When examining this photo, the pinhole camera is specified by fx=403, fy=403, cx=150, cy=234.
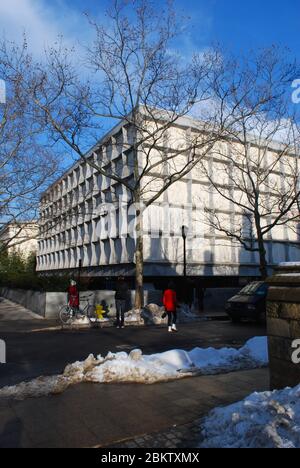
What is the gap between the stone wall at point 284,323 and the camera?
477 cm

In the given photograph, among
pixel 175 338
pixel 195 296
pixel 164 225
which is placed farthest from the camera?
pixel 164 225

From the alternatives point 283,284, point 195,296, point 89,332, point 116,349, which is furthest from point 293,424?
point 195,296

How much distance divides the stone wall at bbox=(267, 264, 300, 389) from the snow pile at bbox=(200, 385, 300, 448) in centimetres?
59

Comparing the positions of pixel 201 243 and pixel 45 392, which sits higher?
pixel 201 243

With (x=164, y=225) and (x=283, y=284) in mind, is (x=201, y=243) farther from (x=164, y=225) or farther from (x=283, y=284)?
(x=283, y=284)

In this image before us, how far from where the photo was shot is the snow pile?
355cm

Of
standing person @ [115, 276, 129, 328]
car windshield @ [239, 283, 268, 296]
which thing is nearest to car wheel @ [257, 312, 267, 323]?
→ car windshield @ [239, 283, 268, 296]

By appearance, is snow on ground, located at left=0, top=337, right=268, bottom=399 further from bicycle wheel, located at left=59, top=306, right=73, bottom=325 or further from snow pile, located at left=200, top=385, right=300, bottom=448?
bicycle wheel, located at left=59, top=306, right=73, bottom=325

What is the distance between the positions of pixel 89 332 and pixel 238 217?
1856 cm

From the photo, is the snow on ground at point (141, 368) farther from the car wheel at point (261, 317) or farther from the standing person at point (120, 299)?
the car wheel at point (261, 317)

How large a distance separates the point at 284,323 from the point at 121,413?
2305 millimetres

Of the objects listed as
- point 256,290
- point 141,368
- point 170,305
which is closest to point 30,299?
point 170,305

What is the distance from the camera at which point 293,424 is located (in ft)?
12.1

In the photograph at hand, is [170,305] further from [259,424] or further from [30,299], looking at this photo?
[30,299]
